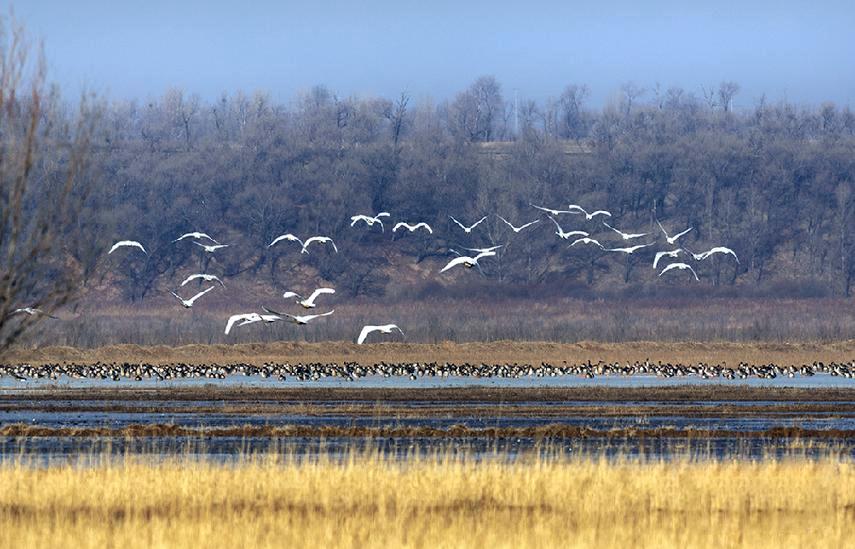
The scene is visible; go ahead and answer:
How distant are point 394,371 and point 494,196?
170 feet

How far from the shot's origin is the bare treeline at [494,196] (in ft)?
350

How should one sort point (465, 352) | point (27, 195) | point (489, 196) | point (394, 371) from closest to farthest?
point (27, 195), point (394, 371), point (465, 352), point (489, 196)

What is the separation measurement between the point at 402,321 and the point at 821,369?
2420 cm

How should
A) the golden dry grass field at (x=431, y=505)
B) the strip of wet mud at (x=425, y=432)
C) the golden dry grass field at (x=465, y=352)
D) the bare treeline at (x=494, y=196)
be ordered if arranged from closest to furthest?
1. the golden dry grass field at (x=431, y=505)
2. the strip of wet mud at (x=425, y=432)
3. the golden dry grass field at (x=465, y=352)
4. the bare treeline at (x=494, y=196)

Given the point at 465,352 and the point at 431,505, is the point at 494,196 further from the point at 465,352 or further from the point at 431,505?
the point at 431,505

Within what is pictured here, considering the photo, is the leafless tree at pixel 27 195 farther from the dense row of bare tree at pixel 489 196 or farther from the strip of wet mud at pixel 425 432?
the dense row of bare tree at pixel 489 196

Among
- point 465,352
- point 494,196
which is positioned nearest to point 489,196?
point 494,196

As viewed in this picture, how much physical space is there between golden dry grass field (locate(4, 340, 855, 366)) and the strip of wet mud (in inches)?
1308

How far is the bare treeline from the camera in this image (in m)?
107

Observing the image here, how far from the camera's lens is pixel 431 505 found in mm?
21891

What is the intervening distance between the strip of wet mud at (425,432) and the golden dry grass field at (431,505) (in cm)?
831

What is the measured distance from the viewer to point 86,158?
69.5ft

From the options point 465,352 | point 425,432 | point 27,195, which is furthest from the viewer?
point 465,352

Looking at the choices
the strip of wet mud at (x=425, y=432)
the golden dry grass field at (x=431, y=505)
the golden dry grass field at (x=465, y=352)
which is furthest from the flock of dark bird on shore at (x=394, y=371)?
the golden dry grass field at (x=431, y=505)
